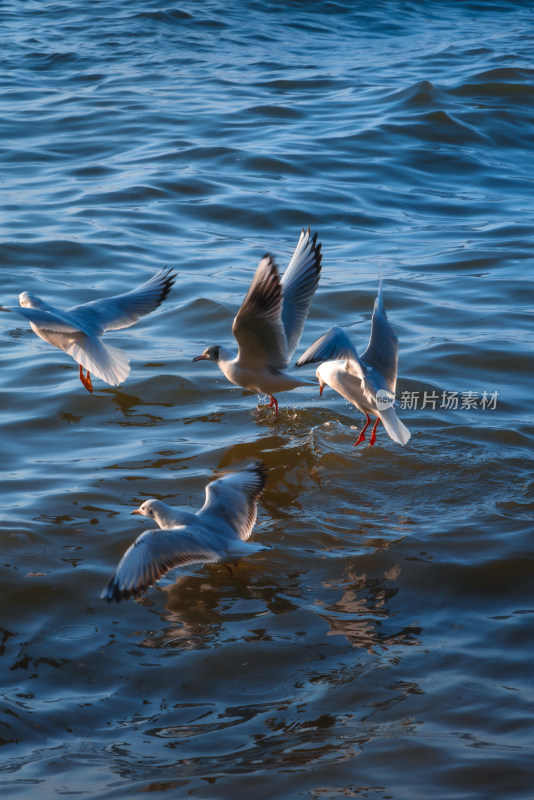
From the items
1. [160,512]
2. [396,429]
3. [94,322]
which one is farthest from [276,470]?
[94,322]

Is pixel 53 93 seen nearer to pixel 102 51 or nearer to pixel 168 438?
pixel 102 51

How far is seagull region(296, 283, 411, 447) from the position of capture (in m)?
5.84

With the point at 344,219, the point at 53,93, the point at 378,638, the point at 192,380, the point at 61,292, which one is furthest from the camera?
A: the point at 53,93

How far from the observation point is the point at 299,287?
6793mm

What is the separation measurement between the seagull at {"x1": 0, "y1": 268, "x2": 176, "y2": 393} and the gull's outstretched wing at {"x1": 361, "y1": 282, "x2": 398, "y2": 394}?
1472mm

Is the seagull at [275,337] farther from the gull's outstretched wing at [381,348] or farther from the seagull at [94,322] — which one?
the seagull at [94,322]

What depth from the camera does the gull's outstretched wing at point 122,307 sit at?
273 inches

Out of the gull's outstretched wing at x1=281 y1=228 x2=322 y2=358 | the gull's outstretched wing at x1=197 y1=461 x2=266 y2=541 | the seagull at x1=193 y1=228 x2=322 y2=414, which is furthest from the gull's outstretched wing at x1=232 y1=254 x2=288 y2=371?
the gull's outstretched wing at x1=197 y1=461 x2=266 y2=541

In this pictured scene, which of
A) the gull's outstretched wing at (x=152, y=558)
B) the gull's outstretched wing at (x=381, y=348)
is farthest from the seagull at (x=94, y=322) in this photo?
the gull's outstretched wing at (x=152, y=558)

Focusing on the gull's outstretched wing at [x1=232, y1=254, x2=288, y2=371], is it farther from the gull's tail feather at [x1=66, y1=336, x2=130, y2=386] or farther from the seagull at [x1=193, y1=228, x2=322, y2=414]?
the gull's tail feather at [x1=66, y1=336, x2=130, y2=386]

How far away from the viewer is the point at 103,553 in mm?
5035

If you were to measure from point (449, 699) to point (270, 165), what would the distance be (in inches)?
390

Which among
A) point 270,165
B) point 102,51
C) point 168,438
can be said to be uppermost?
point 102,51

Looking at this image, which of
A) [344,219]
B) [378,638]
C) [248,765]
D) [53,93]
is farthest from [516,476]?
[53,93]
